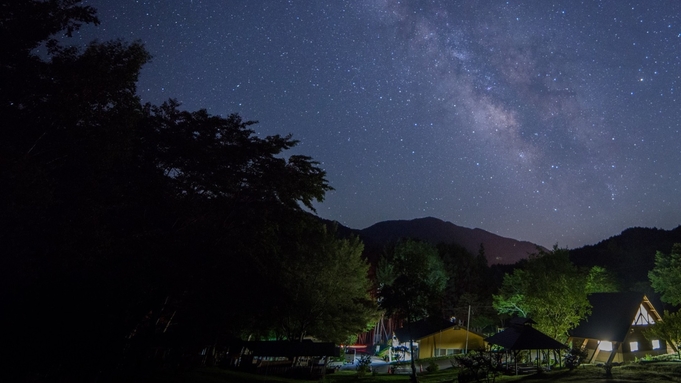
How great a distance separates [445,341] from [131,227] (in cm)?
4485

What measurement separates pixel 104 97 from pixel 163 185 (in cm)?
747

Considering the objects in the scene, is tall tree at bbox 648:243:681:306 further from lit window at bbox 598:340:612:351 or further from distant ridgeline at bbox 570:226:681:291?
lit window at bbox 598:340:612:351

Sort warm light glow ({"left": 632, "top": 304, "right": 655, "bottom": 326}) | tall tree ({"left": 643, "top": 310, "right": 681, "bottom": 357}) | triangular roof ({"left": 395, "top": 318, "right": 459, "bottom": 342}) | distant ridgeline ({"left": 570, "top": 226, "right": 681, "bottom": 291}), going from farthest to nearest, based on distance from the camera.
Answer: distant ridgeline ({"left": 570, "top": 226, "right": 681, "bottom": 291}) < triangular roof ({"left": 395, "top": 318, "right": 459, "bottom": 342}) < warm light glow ({"left": 632, "top": 304, "right": 655, "bottom": 326}) < tall tree ({"left": 643, "top": 310, "right": 681, "bottom": 357})

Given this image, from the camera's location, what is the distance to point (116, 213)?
20234 mm

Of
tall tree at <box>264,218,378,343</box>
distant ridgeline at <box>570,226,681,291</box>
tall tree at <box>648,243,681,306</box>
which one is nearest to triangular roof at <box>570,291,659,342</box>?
tall tree at <box>648,243,681,306</box>

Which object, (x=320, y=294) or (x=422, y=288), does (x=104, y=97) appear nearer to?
(x=422, y=288)

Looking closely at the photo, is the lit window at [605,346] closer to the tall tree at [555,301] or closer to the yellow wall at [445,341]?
the tall tree at [555,301]

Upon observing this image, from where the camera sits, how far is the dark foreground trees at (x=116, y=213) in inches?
548

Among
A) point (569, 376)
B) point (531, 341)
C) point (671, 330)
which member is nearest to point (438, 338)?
point (531, 341)

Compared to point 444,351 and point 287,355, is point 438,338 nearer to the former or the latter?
point 444,351

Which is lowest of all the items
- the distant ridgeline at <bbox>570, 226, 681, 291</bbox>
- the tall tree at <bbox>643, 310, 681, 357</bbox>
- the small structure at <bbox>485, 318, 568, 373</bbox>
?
the small structure at <bbox>485, 318, 568, 373</bbox>

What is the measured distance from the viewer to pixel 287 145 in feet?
92.7

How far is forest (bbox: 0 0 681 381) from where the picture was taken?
14.0 m

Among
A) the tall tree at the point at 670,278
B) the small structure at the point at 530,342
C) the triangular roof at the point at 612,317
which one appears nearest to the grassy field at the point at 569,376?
the small structure at the point at 530,342
